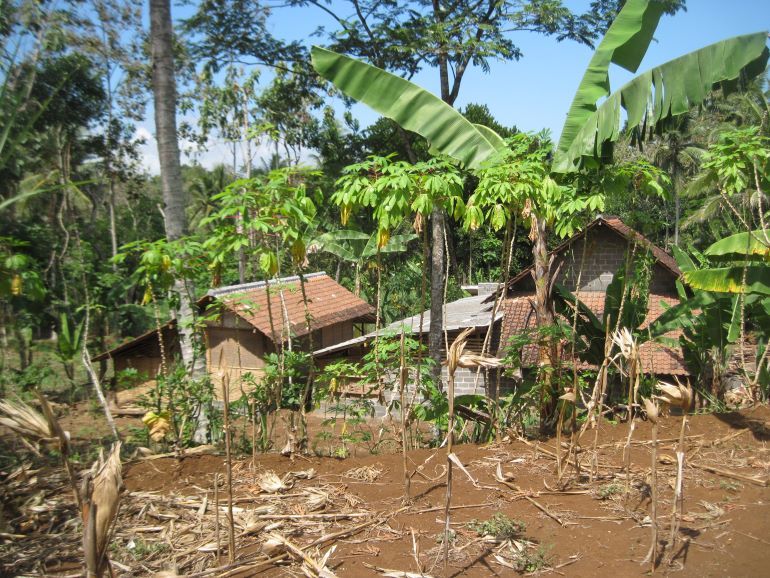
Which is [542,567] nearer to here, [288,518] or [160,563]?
[288,518]

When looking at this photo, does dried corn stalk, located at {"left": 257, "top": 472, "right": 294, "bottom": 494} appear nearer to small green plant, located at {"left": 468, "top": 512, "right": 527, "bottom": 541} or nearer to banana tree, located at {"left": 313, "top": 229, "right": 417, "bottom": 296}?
small green plant, located at {"left": 468, "top": 512, "right": 527, "bottom": 541}

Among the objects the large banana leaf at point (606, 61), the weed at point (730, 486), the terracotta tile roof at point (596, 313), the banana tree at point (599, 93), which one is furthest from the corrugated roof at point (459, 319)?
the weed at point (730, 486)

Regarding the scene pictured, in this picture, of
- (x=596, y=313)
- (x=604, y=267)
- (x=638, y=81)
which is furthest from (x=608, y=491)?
(x=604, y=267)

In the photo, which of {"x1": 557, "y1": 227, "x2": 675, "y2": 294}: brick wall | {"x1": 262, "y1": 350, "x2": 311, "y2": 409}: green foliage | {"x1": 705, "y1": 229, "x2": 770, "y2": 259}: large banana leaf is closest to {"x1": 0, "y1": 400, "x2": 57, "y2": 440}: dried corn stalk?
{"x1": 262, "y1": 350, "x2": 311, "y2": 409}: green foliage

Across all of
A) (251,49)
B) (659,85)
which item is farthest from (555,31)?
(659,85)

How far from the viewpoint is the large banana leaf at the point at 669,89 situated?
565 centimetres

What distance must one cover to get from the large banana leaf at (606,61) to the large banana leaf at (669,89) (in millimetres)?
91

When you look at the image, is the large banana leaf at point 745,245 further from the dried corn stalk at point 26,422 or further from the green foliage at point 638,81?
the dried corn stalk at point 26,422

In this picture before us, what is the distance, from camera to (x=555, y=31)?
12.5 m

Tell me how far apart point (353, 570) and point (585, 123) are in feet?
15.0

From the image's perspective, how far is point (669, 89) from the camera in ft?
19.0

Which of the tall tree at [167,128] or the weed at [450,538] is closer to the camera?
the weed at [450,538]

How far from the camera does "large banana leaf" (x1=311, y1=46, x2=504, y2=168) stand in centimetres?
607

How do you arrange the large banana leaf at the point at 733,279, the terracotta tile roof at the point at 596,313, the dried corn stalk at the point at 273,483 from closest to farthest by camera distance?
the dried corn stalk at the point at 273,483
the large banana leaf at the point at 733,279
the terracotta tile roof at the point at 596,313
